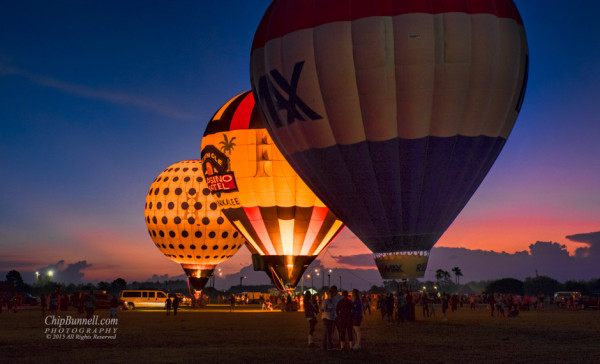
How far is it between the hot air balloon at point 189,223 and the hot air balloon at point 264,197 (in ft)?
30.1

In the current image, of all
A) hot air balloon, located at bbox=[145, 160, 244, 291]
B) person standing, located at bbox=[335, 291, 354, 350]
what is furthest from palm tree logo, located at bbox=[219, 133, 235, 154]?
person standing, located at bbox=[335, 291, 354, 350]

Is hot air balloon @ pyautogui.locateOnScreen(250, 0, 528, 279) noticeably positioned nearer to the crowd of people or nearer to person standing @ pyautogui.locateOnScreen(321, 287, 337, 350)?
the crowd of people

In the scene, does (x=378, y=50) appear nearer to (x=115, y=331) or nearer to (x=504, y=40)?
(x=504, y=40)

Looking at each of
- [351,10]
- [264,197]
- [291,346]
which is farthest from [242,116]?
[291,346]

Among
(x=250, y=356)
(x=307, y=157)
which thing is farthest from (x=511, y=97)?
(x=250, y=356)

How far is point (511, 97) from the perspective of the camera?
2338cm

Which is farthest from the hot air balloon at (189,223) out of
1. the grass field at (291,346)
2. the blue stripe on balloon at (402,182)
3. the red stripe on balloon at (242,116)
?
the grass field at (291,346)

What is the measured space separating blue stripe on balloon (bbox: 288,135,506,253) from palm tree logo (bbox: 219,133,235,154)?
1069 cm

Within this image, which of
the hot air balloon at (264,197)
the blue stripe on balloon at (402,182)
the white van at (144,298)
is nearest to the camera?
the blue stripe on balloon at (402,182)

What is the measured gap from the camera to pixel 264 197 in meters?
33.3

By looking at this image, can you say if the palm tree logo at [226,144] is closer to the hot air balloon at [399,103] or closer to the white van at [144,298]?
the hot air balloon at [399,103]

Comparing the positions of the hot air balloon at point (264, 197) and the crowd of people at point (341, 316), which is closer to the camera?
the crowd of people at point (341, 316)

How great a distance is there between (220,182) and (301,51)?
1361 centimetres

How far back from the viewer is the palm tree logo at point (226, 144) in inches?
1355
